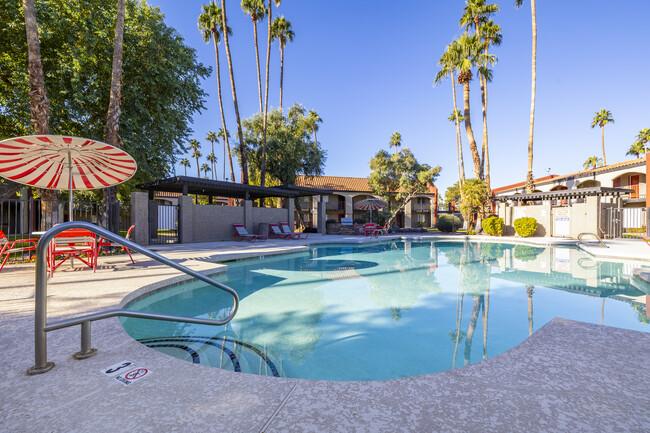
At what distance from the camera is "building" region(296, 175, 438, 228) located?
→ 37.2 metres

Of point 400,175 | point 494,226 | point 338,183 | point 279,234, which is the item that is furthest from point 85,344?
point 338,183

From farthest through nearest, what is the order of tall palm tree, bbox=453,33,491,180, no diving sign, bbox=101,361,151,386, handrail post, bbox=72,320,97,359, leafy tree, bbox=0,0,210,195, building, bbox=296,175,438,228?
building, bbox=296,175,438,228
tall palm tree, bbox=453,33,491,180
leafy tree, bbox=0,0,210,195
handrail post, bbox=72,320,97,359
no diving sign, bbox=101,361,151,386

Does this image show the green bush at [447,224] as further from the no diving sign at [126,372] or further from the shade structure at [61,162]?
the no diving sign at [126,372]

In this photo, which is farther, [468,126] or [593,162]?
[593,162]

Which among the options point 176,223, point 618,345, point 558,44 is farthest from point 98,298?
point 558,44

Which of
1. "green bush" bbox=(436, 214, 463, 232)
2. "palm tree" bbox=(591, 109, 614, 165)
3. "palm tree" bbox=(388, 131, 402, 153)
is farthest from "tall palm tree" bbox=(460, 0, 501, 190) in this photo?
"palm tree" bbox=(591, 109, 614, 165)

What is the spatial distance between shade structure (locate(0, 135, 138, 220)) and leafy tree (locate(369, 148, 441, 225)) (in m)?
23.5

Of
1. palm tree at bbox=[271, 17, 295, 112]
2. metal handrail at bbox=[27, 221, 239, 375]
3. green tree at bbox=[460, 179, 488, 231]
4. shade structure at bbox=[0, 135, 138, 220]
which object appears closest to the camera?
metal handrail at bbox=[27, 221, 239, 375]

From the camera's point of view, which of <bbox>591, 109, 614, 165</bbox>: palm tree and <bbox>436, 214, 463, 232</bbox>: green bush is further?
<bbox>591, 109, 614, 165</bbox>: palm tree

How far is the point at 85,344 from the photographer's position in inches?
92.6

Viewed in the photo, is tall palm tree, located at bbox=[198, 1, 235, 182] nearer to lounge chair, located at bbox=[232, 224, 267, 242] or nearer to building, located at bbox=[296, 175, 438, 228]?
lounge chair, located at bbox=[232, 224, 267, 242]

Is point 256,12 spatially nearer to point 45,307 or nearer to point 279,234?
point 279,234

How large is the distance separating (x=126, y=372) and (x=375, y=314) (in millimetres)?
3693

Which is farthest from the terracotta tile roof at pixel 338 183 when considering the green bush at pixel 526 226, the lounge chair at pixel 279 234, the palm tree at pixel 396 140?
the lounge chair at pixel 279 234
